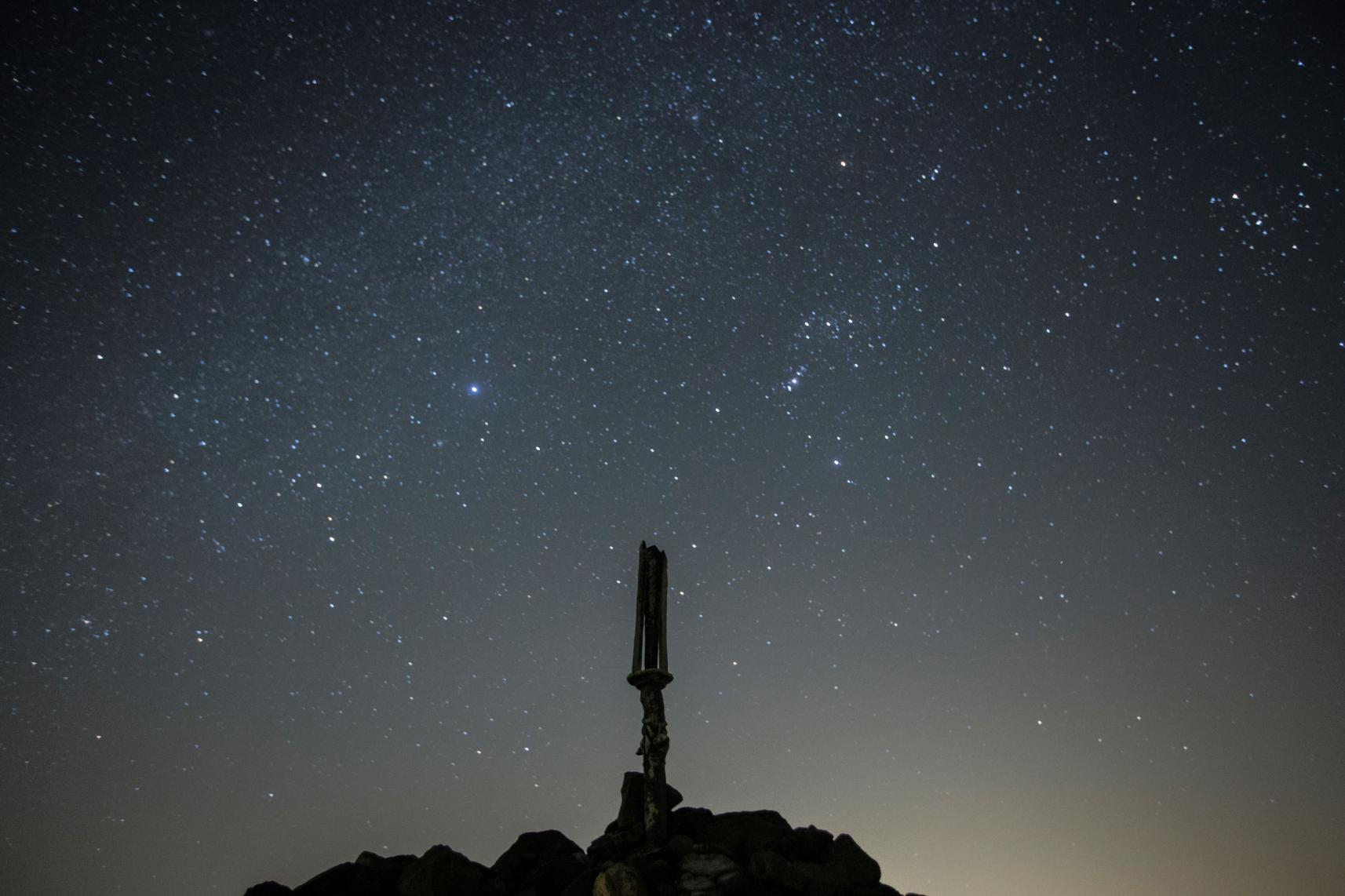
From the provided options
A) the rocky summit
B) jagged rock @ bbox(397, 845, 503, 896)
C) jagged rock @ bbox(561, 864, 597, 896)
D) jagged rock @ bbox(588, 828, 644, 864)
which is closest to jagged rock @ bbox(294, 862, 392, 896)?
the rocky summit

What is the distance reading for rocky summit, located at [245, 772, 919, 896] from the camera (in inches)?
427

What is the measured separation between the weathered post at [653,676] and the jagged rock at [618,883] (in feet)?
6.95

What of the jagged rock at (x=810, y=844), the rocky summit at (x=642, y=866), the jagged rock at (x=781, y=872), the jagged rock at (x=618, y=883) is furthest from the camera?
the jagged rock at (x=810, y=844)

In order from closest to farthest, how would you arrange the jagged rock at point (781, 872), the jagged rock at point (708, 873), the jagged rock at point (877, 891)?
the jagged rock at point (708, 873), the jagged rock at point (781, 872), the jagged rock at point (877, 891)

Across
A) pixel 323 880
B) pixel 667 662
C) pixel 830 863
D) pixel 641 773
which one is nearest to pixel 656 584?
pixel 667 662

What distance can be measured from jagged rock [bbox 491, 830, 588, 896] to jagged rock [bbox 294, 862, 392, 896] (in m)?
1.76

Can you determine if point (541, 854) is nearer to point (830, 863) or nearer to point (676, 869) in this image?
point (676, 869)

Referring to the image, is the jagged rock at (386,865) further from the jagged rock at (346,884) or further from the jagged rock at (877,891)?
the jagged rock at (877,891)

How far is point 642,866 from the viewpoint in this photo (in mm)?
11781

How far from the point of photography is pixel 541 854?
12.8 m

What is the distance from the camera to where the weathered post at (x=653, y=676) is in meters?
13.2

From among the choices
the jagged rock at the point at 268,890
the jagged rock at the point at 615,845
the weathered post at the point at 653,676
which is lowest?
the jagged rock at the point at 268,890

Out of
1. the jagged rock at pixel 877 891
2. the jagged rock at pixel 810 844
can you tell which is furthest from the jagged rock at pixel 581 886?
the jagged rock at pixel 877 891

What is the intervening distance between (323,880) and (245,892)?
3.39ft
